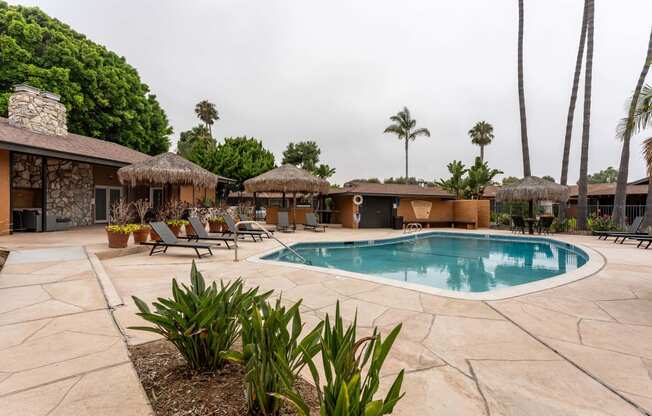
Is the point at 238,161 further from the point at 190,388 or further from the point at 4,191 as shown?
the point at 190,388

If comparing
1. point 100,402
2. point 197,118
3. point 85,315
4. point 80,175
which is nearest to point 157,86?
point 197,118

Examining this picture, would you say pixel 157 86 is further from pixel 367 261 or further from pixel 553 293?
pixel 553 293

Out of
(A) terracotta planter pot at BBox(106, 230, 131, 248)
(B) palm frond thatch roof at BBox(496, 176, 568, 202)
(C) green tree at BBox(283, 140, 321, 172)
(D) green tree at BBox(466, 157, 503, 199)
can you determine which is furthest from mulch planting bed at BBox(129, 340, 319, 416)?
(C) green tree at BBox(283, 140, 321, 172)

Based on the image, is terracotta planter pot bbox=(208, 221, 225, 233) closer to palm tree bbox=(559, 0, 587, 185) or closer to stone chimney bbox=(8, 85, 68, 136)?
stone chimney bbox=(8, 85, 68, 136)

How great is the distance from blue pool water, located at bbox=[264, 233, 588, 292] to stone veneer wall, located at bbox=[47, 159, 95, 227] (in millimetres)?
10729

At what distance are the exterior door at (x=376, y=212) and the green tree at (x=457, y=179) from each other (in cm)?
507

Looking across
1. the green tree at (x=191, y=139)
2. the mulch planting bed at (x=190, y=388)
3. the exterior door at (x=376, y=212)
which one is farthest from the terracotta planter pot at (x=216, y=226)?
the green tree at (x=191, y=139)

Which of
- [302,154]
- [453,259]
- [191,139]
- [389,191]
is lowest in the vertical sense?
[453,259]

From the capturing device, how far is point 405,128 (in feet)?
116

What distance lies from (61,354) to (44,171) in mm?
12676

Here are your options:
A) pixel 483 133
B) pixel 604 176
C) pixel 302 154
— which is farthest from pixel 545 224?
pixel 604 176

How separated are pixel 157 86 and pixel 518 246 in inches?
1213

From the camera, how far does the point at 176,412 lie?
174cm

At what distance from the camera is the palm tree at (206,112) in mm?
38156
